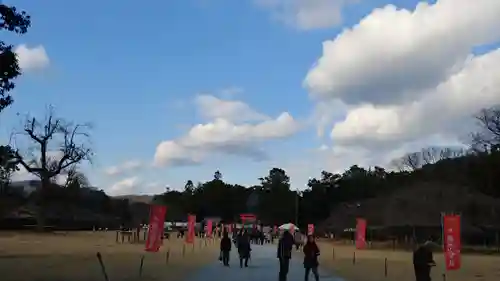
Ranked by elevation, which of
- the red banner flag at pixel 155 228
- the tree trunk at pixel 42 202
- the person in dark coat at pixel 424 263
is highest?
the tree trunk at pixel 42 202

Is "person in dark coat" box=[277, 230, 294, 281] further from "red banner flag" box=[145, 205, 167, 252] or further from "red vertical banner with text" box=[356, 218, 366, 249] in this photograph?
"red vertical banner with text" box=[356, 218, 366, 249]

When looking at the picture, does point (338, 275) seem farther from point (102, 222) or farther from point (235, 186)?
point (235, 186)

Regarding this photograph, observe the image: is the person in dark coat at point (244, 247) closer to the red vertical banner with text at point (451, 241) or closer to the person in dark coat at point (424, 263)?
the red vertical banner with text at point (451, 241)

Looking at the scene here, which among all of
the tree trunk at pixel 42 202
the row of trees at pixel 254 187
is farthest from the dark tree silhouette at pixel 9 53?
the tree trunk at pixel 42 202

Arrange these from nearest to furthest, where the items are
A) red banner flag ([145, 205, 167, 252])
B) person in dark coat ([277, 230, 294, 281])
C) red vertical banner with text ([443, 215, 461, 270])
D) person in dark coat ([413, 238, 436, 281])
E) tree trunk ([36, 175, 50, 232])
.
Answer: person in dark coat ([413, 238, 436, 281]) → person in dark coat ([277, 230, 294, 281]) → red vertical banner with text ([443, 215, 461, 270]) → red banner flag ([145, 205, 167, 252]) → tree trunk ([36, 175, 50, 232])

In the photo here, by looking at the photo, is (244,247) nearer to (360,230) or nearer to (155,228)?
(155,228)

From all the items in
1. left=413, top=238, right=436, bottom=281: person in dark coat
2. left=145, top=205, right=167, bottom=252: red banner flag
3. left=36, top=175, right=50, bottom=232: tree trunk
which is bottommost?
left=413, top=238, right=436, bottom=281: person in dark coat

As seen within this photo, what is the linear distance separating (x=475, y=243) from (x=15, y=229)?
183 feet

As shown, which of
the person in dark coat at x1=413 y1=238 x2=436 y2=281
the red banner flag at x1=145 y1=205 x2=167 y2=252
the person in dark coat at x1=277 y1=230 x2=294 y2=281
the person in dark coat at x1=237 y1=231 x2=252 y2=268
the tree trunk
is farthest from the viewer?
the tree trunk

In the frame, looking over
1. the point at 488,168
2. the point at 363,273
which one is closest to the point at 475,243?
the point at 488,168

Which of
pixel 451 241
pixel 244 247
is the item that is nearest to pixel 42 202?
pixel 244 247

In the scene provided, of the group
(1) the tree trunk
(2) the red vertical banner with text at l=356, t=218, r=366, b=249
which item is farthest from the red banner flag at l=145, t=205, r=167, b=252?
(1) the tree trunk

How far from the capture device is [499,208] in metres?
62.3

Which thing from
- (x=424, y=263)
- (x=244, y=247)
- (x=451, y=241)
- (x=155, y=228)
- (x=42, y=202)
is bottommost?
(x=424, y=263)
